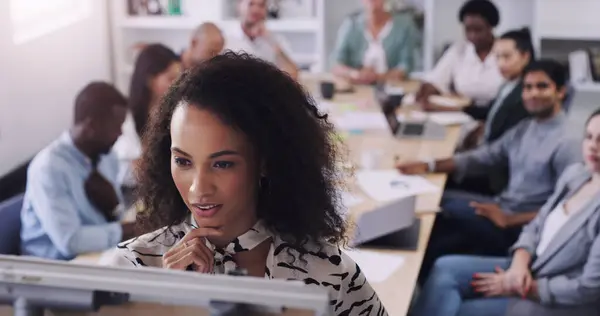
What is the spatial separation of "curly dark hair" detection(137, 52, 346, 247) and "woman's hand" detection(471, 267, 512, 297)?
1378 millimetres

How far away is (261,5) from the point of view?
4484 mm

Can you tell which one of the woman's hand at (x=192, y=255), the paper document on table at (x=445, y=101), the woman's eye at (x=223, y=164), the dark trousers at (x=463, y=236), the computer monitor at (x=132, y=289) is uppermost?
the woman's eye at (x=223, y=164)

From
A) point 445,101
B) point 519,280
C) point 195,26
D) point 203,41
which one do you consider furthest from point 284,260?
point 195,26

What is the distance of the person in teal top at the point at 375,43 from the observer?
16.2 feet

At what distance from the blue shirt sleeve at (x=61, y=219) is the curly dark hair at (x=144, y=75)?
2.10 feet

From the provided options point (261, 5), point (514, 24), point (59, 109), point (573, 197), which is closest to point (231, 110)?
point (573, 197)

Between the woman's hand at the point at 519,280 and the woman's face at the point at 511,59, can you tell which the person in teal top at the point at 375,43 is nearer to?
the woman's face at the point at 511,59

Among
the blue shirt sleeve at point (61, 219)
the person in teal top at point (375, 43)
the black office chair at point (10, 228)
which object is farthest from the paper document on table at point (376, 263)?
the person in teal top at point (375, 43)

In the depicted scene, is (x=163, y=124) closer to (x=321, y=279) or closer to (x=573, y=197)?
(x=321, y=279)

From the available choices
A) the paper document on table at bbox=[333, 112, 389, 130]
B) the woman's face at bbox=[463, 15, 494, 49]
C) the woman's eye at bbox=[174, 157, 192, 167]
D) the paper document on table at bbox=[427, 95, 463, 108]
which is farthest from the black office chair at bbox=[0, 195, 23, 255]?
the woman's face at bbox=[463, 15, 494, 49]

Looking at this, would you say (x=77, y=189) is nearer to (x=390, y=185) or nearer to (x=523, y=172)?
(x=390, y=185)

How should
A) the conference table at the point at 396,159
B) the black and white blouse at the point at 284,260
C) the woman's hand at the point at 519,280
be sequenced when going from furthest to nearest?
the woman's hand at the point at 519,280, the conference table at the point at 396,159, the black and white blouse at the point at 284,260

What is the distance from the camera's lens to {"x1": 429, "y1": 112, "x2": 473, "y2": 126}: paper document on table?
4.06 metres

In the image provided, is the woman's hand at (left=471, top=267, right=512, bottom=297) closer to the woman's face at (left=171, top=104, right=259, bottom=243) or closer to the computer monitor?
the woman's face at (left=171, top=104, right=259, bottom=243)
